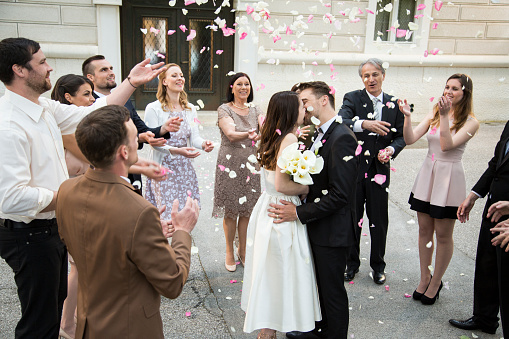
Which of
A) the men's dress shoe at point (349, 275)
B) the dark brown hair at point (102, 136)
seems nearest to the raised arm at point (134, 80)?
the dark brown hair at point (102, 136)

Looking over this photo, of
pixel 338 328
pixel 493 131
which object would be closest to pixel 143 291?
pixel 338 328

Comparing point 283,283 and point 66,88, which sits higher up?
point 66,88

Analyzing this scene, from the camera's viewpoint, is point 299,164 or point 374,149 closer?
point 299,164

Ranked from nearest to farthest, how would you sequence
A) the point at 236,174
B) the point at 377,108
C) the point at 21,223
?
1. the point at 21,223
2. the point at 377,108
3. the point at 236,174

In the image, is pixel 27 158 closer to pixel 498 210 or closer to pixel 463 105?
pixel 498 210

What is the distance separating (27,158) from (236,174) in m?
2.50

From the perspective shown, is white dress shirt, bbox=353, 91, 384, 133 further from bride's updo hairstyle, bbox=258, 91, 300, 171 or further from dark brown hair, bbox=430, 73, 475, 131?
bride's updo hairstyle, bbox=258, 91, 300, 171

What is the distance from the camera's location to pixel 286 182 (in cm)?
335

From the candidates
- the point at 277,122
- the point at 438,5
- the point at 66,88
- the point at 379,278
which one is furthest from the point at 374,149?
the point at 438,5

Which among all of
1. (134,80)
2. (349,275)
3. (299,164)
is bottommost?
(349,275)

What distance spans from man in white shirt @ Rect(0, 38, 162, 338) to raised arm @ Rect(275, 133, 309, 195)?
149cm

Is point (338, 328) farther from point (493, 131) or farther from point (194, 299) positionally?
point (493, 131)

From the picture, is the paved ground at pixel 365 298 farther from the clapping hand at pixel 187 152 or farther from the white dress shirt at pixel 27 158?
the white dress shirt at pixel 27 158

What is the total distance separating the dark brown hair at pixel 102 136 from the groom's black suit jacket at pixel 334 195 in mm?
1659
